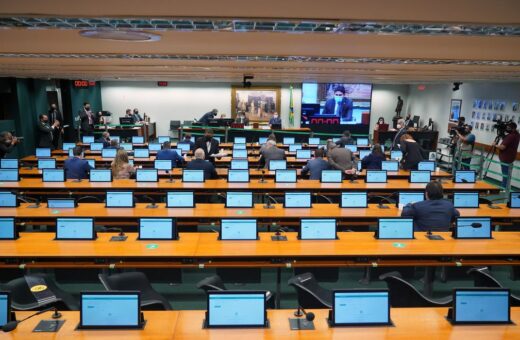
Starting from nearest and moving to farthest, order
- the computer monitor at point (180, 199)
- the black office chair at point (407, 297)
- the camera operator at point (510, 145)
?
the black office chair at point (407, 297) → the computer monitor at point (180, 199) → the camera operator at point (510, 145)

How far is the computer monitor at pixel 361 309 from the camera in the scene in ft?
10.8

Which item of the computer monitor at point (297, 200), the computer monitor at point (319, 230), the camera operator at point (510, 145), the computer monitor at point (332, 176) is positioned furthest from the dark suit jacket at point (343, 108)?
the computer monitor at point (319, 230)

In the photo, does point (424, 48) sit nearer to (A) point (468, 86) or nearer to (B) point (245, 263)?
(B) point (245, 263)

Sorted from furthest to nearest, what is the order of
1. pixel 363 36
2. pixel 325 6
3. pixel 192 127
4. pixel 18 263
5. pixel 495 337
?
pixel 192 127 → pixel 18 263 → pixel 363 36 → pixel 495 337 → pixel 325 6

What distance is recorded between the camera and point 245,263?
459 centimetres

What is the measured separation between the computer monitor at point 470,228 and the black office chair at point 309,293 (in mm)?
1863

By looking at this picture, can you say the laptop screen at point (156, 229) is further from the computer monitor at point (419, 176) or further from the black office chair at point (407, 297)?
the computer monitor at point (419, 176)

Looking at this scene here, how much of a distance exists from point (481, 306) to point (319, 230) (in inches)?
77.5

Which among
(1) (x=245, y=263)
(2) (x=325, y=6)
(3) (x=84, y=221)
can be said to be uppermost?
(2) (x=325, y=6)

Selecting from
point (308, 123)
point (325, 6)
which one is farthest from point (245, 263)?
point (308, 123)

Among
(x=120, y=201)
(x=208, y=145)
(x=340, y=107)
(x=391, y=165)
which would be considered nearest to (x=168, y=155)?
(x=208, y=145)

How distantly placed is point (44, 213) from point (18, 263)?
149 cm

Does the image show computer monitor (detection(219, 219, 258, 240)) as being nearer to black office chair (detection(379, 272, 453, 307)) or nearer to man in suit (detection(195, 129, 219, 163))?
black office chair (detection(379, 272, 453, 307))

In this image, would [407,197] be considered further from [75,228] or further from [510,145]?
[510,145]
